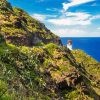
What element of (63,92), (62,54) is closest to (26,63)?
(63,92)

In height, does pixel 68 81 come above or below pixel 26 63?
below

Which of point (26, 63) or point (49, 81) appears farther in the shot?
point (49, 81)

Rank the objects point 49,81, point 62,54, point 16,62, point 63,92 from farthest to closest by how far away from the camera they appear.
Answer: point 62,54, point 63,92, point 49,81, point 16,62

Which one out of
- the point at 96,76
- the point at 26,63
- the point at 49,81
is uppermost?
the point at 26,63

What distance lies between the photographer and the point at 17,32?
6962 cm

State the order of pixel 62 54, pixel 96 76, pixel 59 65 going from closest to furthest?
pixel 59 65 < pixel 62 54 < pixel 96 76

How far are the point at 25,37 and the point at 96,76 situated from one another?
27.2m

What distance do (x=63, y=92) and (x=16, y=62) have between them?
17.3 m

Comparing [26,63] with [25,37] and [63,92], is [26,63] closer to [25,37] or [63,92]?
[63,92]

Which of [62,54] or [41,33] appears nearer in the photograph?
[62,54]

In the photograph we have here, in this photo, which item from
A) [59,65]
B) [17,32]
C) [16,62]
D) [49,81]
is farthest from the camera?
[17,32]

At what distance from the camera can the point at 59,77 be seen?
2028 inches

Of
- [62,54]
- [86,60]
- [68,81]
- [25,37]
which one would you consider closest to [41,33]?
[86,60]

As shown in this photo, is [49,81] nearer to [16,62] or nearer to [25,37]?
[16,62]
